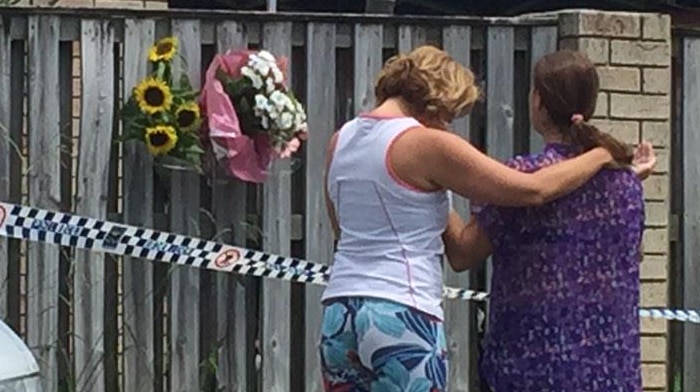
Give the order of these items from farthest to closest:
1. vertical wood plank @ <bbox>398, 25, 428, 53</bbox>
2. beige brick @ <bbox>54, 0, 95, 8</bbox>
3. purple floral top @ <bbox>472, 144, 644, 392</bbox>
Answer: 1. beige brick @ <bbox>54, 0, 95, 8</bbox>
2. vertical wood plank @ <bbox>398, 25, 428, 53</bbox>
3. purple floral top @ <bbox>472, 144, 644, 392</bbox>

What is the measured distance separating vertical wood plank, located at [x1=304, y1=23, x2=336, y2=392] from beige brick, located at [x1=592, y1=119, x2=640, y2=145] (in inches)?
47.5

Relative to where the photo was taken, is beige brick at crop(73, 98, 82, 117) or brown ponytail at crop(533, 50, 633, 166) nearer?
brown ponytail at crop(533, 50, 633, 166)

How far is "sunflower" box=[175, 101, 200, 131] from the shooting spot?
18.3 feet

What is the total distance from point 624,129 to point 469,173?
8.19 feet

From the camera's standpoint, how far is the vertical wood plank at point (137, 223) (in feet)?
18.7

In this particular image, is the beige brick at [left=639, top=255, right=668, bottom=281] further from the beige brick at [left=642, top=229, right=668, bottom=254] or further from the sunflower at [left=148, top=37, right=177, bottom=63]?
the sunflower at [left=148, top=37, right=177, bottom=63]

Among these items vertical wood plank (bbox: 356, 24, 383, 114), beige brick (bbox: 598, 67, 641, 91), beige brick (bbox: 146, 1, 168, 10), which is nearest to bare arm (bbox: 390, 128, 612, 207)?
vertical wood plank (bbox: 356, 24, 383, 114)

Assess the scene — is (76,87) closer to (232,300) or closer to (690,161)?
(232,300)

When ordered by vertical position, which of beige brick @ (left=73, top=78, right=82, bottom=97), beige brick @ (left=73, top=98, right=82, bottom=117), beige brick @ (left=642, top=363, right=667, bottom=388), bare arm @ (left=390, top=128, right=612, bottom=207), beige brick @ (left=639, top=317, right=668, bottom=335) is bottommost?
beige brick @ (left=642, top=363, right=667, bottom=388)

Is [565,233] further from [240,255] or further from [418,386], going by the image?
[240,255]

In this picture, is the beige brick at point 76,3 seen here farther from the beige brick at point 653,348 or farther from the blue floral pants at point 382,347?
the blue floral pants at point 382,347

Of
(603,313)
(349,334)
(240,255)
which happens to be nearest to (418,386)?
(349,334)

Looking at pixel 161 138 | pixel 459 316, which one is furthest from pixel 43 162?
pixel 459 316

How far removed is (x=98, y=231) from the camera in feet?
18.4
